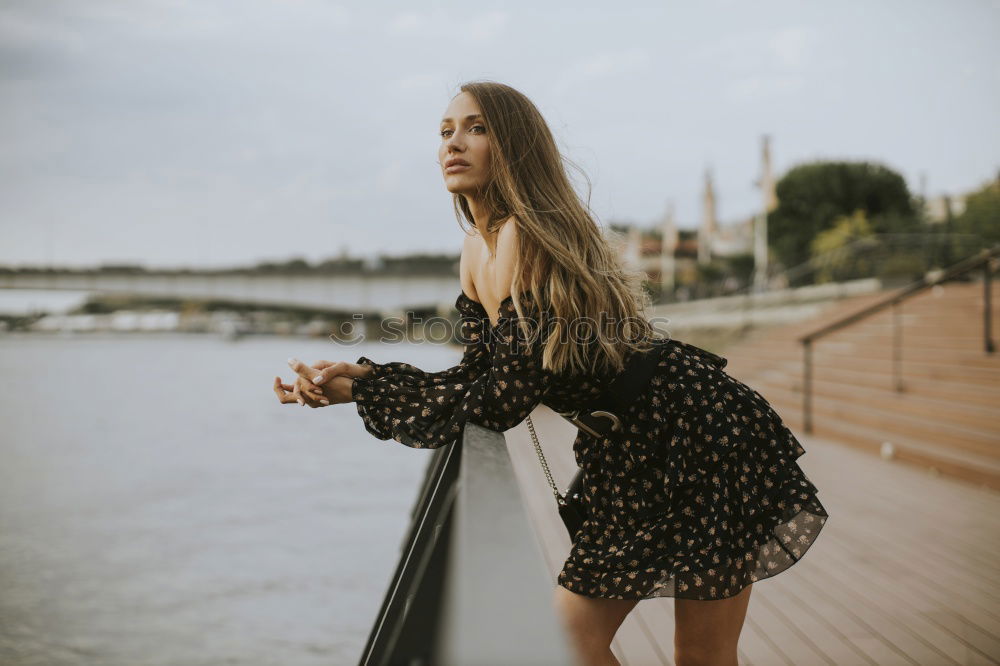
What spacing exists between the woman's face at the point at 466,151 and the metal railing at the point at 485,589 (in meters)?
0.64

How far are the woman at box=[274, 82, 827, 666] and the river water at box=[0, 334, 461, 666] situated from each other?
6.04 metres

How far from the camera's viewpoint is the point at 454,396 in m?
1.60

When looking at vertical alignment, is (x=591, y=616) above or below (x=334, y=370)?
below

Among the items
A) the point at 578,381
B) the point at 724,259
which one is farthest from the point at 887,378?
the point at 724,259

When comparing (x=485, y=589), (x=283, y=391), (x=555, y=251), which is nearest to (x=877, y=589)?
(x=555, y=251)

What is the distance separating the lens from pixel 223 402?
2956 cm

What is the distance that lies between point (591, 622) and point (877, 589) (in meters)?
2.93

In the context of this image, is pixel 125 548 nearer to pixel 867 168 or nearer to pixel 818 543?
pixel 818 543

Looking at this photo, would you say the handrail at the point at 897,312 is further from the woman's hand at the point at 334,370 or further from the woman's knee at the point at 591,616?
the woman's hand at the point at 334,370

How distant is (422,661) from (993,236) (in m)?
26.4

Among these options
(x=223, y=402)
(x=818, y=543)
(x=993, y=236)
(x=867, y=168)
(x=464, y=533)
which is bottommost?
(x=223, y=402)

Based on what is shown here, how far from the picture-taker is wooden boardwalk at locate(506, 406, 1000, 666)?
3.16 m

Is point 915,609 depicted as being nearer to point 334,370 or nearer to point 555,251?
point 555,251

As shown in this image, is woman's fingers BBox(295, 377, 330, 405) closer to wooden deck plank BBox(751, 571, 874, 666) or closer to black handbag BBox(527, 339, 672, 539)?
black handbag BBox(527, 339, 672, 539)
